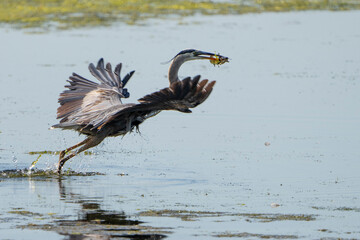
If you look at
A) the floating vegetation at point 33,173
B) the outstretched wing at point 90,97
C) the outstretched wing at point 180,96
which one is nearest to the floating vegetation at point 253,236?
the outstretched wing at point 180,96

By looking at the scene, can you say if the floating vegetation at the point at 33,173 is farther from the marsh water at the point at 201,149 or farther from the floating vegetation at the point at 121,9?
the floating vegetation at the point at 121,9

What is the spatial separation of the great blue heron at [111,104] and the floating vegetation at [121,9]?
47.1 ft

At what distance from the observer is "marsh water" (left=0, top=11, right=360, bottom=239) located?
26.7 feet

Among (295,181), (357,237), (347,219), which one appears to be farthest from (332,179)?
(357,237)

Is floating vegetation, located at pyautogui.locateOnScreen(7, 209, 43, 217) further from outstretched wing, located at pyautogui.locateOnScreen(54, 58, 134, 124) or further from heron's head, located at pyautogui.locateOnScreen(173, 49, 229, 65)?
heron's head, located at pyautogui.locateOnScreen(173, 49, 229, 65)

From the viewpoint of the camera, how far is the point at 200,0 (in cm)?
3097

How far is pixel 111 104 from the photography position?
10.6 metres

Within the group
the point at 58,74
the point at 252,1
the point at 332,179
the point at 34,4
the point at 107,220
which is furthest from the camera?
the point at 252,1

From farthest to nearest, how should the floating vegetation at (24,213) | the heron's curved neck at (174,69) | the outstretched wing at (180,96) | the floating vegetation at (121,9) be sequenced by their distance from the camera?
the floating vegetation at (121,9), the heron's curved neck at (174,69), the outstretched wing at (180,96), the floating vegetation at (24,213)

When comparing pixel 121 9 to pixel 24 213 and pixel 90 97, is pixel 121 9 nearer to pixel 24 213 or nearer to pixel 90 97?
pixel 90 97

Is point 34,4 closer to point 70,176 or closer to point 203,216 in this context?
point 70,176

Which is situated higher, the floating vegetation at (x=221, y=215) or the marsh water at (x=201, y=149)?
the marsh water at (x=201, y=149)

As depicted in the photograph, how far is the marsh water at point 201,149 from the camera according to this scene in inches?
320

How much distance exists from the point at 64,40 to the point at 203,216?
1488 centimetres
